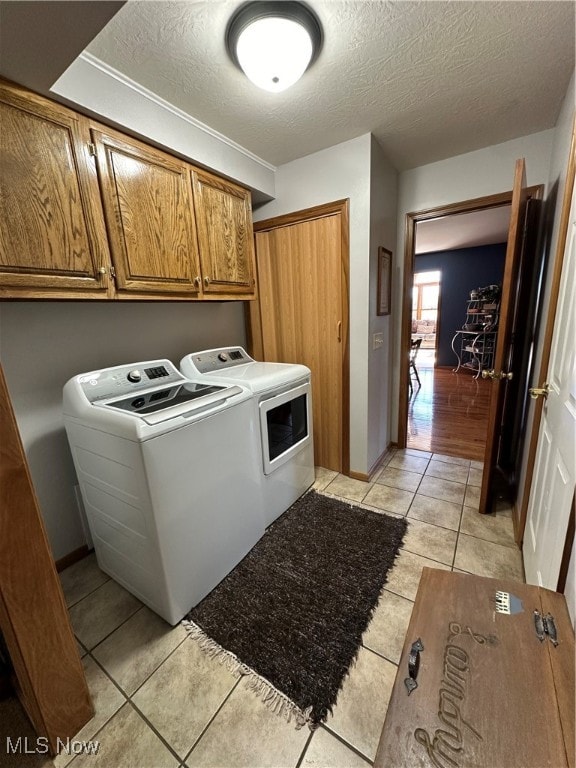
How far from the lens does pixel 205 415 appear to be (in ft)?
4.59

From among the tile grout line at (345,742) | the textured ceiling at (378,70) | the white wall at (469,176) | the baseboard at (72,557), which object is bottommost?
the tile grout line at (345,742)

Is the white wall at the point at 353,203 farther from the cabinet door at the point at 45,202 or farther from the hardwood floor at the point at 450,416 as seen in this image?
the cabinet door at the point at 45,202

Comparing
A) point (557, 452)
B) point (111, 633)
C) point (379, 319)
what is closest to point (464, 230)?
point (379, 319)

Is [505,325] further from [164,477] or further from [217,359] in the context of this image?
[164,477]

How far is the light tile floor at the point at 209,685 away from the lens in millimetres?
989

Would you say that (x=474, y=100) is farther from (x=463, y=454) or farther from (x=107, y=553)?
(x=107, y=553)

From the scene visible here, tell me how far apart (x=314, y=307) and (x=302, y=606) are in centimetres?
191

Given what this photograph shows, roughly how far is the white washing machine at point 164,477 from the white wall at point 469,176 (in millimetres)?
1985

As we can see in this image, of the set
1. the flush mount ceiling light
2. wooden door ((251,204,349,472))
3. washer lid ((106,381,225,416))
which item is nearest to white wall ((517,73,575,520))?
wooden door ((251,204,349,472))

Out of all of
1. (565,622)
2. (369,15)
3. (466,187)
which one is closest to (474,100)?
(466,187)

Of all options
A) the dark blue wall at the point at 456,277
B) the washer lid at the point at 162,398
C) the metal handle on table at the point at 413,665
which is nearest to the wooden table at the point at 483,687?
the metal handle on table at the point at 413,665

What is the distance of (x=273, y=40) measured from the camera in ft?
3.92

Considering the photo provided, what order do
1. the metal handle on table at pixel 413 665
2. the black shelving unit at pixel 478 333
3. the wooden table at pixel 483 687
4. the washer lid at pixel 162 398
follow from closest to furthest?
the wooden table at pixel 483 687, the metal handle on table at pixel 413 665, the washer lid at pixel 162 398, the black shelving unit at pixel 478 333

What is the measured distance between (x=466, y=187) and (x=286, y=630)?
3.03 metres
